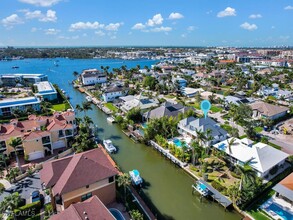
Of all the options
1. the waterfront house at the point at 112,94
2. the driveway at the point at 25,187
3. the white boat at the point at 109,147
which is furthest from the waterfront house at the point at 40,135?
the waterfront house at the point at 112,94

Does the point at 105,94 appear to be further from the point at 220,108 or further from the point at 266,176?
the point at 266,176

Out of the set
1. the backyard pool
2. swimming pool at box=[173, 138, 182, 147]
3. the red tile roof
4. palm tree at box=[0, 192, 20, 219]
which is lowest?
the backyard pool

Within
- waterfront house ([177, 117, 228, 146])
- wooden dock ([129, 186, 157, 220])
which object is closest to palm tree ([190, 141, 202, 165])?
waterfront house ([177, 117, 228, 146])

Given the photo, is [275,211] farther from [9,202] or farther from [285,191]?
[9,202]

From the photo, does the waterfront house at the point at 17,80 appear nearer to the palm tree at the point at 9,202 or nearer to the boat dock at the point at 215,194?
the palm tree at the point at 9,202

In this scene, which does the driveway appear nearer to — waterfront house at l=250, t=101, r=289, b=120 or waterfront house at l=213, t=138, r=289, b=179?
waterfront house at l=213, t=138, r=289, b=179

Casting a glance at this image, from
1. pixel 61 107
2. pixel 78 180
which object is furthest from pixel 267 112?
pixel 61 107
